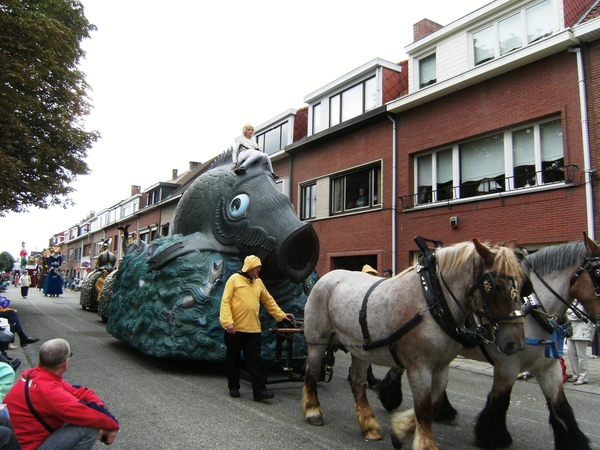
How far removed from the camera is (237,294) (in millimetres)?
5344

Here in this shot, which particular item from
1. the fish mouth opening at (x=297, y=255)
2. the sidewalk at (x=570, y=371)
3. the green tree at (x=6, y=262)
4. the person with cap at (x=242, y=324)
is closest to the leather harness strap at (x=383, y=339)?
the person with cap at (x=242, y=324)

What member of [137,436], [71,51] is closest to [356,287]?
[137,436]

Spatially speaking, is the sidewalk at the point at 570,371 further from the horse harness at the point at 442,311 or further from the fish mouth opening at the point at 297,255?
the horse harness at the point at 442,311

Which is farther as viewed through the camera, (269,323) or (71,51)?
(71,51)

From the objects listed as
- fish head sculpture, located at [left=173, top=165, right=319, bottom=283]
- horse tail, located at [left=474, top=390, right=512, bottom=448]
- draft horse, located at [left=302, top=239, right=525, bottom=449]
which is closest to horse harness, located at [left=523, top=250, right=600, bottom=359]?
horse tail, located at [left=474, top=390, right=512, bottom=448]

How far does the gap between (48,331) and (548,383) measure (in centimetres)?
942

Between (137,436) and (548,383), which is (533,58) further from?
(137,436)

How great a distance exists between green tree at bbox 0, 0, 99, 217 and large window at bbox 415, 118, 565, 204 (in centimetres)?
1063

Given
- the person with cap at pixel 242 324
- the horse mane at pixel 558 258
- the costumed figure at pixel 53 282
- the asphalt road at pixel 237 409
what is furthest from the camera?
the costumed figure at pixel 53 282

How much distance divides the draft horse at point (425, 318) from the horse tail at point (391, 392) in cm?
57

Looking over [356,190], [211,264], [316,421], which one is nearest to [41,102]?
[356,190]

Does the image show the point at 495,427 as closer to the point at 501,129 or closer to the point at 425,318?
the point at 425,318

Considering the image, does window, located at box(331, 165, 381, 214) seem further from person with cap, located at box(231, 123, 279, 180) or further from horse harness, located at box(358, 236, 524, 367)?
horse harness, located at box(358, 236, 524, 367)

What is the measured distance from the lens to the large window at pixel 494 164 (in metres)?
10.6
